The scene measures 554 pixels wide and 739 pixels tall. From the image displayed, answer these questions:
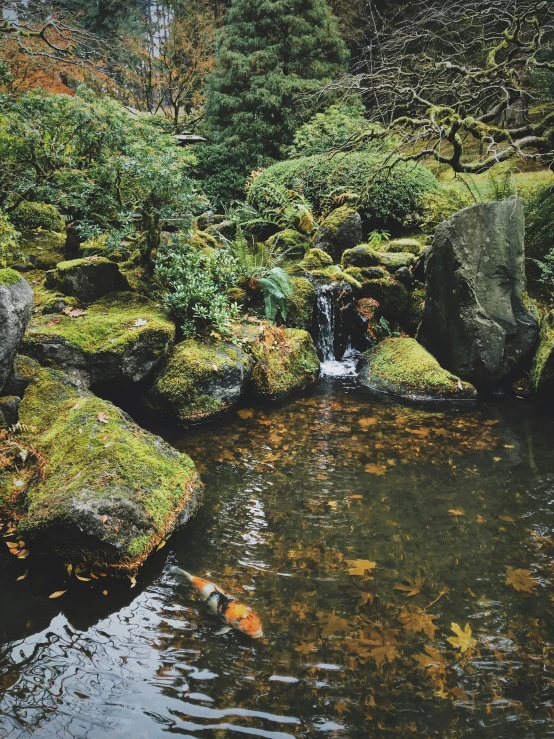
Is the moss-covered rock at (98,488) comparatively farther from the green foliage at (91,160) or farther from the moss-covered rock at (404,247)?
the moss-covered rock at (404,247)

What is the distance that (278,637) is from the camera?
10.5ft

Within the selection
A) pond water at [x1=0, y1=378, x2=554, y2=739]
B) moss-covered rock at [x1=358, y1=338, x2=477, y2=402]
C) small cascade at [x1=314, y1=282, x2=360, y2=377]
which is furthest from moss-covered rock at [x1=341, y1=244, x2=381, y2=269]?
pond water at [x1=0, y1=378, x2=554, y2=739]

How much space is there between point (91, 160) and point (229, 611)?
6.37 m

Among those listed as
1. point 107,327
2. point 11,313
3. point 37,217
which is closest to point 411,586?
point 11,313

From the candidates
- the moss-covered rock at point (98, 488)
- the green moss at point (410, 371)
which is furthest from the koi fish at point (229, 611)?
the green moss at point (410, 371)

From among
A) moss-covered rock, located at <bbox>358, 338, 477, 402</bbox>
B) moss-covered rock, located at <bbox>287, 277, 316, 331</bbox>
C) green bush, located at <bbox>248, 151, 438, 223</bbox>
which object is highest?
green bush, located at <bbox>248, 151, 438, 223</bbox>

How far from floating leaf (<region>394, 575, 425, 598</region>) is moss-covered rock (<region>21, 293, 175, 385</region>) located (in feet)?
13.1

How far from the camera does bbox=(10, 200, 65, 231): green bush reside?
924 centimetres

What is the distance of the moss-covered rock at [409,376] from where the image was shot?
7.44 metres

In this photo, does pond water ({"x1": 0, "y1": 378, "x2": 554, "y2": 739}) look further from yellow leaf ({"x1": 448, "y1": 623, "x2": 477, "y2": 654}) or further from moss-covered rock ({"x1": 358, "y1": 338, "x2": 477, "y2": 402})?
moss-covered rock ({"x1": 358, "y1": 338, "x2": 477, "y2": 402})

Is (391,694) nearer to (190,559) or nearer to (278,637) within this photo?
(278,637)

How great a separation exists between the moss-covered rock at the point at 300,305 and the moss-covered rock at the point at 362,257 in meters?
1.50

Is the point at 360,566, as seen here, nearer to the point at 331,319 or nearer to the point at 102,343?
the point at 102,343

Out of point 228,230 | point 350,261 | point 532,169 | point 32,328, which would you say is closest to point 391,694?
point 32,328
